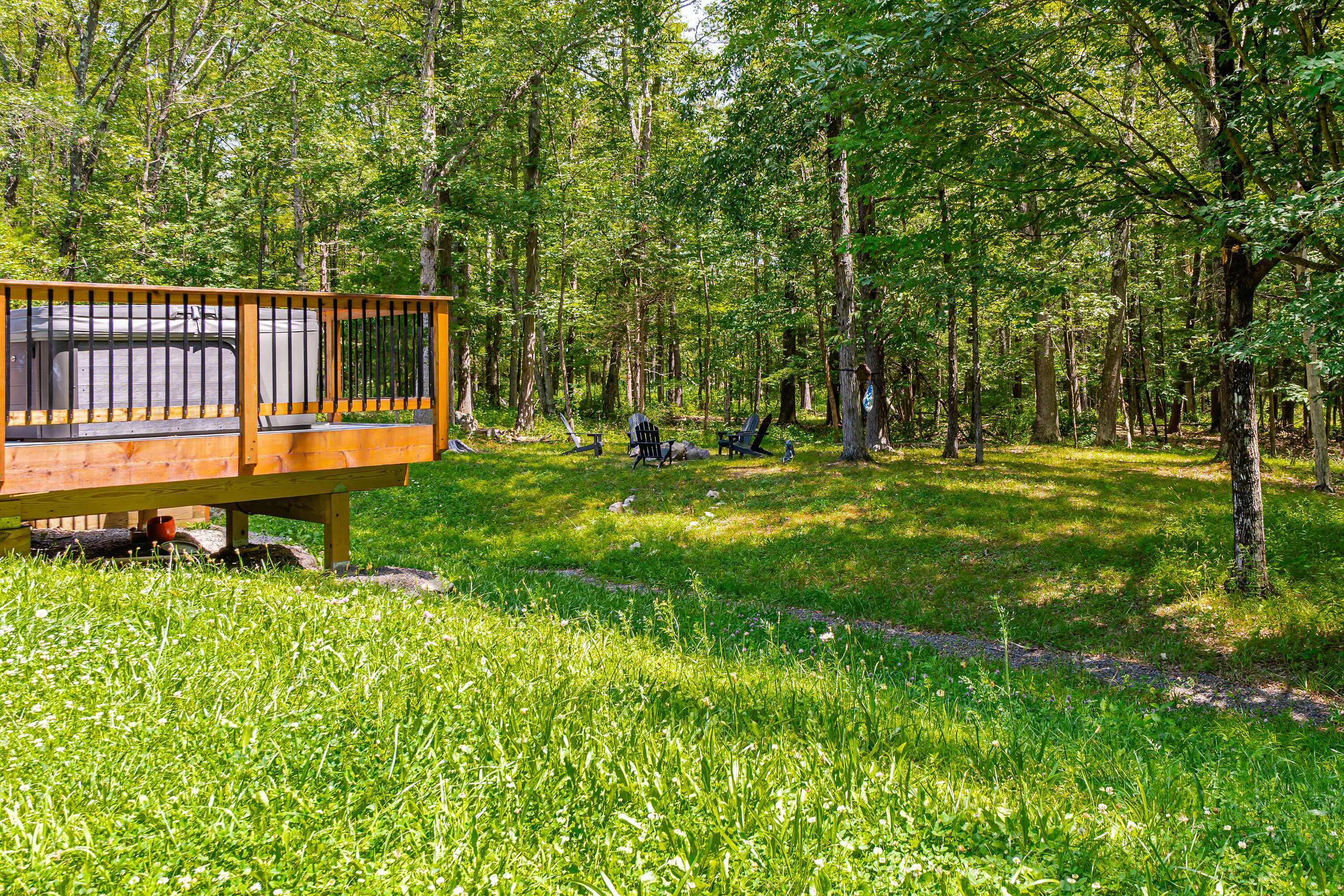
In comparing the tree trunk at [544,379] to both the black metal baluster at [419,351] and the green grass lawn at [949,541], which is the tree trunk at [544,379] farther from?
the black metal baluster at [419,351]

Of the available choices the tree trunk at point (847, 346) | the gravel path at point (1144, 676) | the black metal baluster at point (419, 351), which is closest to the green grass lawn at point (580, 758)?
the gravel path at point (1144, 676)

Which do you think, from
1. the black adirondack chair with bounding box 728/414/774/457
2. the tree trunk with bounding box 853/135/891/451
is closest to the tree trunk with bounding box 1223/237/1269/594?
the tree trunk with bounding box 853/135/891/451

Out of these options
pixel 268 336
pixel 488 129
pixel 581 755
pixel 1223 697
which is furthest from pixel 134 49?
pixel 1223 697

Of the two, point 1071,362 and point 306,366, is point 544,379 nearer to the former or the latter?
point 1071,362

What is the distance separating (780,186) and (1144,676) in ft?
41.0

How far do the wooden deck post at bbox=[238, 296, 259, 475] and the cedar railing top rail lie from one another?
15cm

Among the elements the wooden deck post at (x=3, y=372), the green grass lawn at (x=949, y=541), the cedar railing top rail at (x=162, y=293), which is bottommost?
the green grass lawn at (x=949, y=541)

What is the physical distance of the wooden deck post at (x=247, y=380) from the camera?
247 inches

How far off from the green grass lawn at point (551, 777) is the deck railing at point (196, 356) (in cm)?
221

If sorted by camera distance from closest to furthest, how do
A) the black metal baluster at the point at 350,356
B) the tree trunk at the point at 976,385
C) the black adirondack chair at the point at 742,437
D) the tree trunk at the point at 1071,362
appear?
the black metal baluster at the point at 350,356
the tree trunk at the point at 976,385
the black adirondack chair at the point at 742,437
the tree trunk at the point at 1071,362

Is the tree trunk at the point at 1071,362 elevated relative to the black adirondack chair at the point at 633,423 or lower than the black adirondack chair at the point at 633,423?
elevated

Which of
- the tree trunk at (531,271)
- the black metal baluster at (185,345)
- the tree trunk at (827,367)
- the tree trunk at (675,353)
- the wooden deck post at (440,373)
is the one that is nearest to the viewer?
the black metal baluster at (185,345)

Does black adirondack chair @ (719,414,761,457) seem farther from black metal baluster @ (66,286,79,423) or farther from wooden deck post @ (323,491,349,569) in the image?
black metal baluster @ (66,286,79,423)

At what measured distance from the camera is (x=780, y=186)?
16.1 metres
